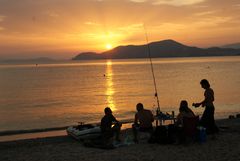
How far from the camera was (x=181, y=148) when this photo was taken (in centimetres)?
1090

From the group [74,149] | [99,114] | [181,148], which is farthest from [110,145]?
[99,114]

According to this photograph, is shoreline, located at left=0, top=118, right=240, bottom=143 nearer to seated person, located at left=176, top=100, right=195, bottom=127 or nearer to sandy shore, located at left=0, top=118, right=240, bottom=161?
sandy shore, located at left=0, top=118, right=240, bottom=161

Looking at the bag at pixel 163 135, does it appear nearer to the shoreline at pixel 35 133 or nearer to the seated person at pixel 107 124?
the seated person at pixel 107 124

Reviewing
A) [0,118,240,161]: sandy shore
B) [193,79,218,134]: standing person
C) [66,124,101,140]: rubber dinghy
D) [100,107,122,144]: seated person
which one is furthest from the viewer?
[66,124,101,140]: rubber dinghy

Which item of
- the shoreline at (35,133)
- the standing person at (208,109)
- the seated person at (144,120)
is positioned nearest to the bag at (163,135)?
the seated person at (144,120)

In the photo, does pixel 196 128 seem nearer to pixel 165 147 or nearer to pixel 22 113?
pixel 165 147

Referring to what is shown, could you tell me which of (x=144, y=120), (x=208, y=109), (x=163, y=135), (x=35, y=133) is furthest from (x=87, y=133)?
(x=35, y=133)

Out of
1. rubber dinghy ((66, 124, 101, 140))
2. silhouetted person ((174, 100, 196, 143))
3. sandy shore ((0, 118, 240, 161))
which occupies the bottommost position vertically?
A: sandy shore ((0, 118, 240, 161))

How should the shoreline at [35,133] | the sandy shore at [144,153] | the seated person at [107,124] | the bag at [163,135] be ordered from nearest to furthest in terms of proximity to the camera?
the sandy shore at [144,153], the bag at [163,135], the seated person at [107,124], the shoreline at [35,133]

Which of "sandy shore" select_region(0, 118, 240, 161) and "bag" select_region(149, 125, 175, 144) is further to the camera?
"bag" select_region(149, 125, 175, 144)

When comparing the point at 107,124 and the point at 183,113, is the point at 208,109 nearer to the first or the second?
the point at 183,113

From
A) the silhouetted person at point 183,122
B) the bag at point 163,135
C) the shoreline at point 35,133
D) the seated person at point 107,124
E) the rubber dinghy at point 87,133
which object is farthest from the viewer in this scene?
the shoreline at point 35,133

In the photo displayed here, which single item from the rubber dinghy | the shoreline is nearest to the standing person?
the rubber dinghy

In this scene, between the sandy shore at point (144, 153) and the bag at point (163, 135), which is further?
the bag at point (163, 135)
